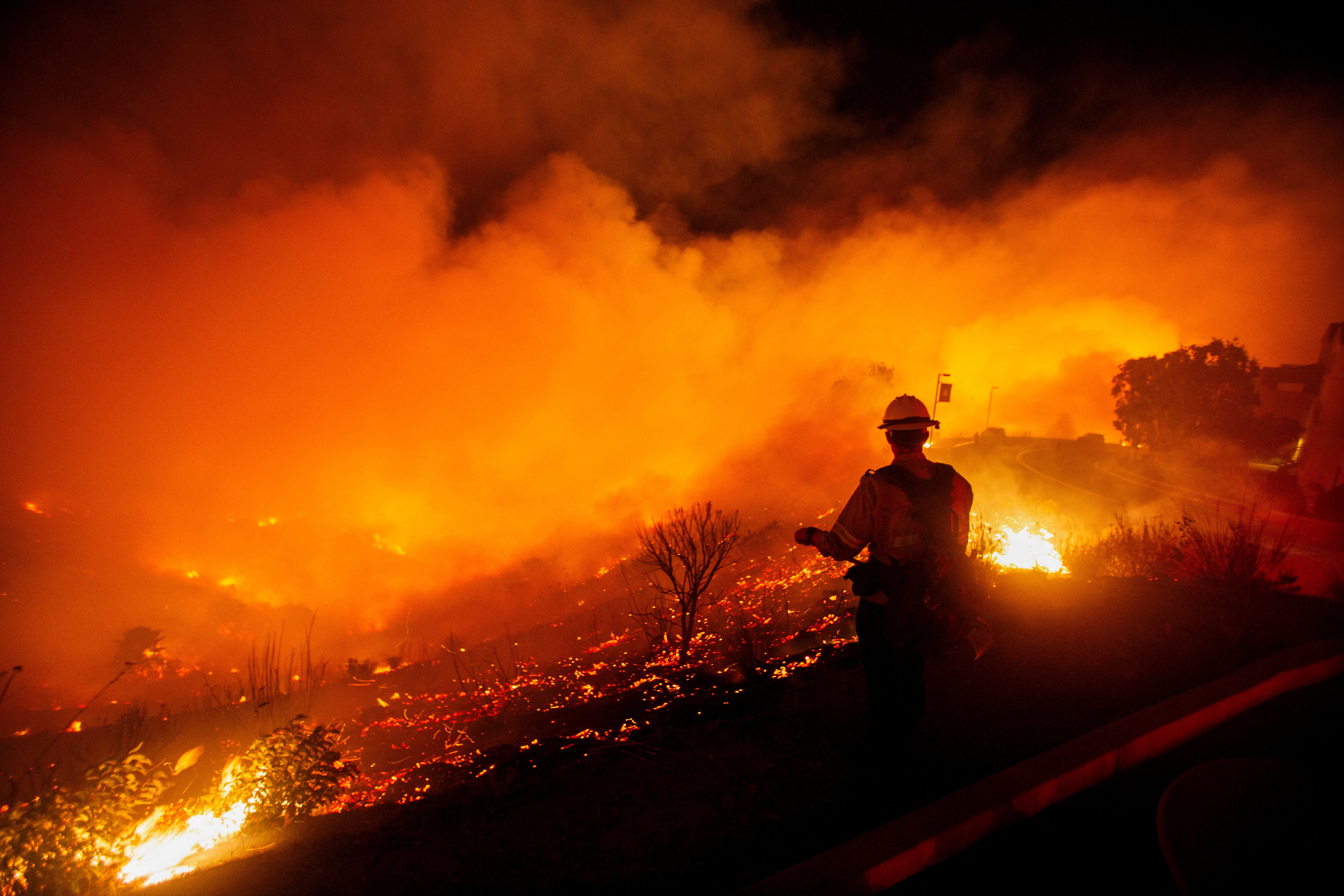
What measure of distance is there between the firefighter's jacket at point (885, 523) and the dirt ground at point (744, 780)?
104cm

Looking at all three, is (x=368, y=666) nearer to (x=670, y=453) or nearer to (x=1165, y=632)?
(x=670, y=453)

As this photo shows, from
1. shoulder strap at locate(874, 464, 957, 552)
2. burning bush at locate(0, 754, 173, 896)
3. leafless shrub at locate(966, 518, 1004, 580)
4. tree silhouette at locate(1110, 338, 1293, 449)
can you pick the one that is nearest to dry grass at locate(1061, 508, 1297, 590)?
leafless shrub at locate(966, 518, 1004, 580)

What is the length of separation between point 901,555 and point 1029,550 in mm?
9184

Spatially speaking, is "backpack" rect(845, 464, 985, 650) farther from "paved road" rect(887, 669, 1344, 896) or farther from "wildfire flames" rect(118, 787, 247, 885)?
"wildfire flames" rect(118, 787, 247, 885)

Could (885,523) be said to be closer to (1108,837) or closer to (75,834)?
(1108,837)

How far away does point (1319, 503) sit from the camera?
12.5 metres

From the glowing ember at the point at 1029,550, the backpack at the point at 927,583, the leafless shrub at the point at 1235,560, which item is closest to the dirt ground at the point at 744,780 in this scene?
the backpack at the point at 927,583

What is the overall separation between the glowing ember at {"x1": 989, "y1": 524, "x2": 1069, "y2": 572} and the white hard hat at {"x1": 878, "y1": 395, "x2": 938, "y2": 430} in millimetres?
5791

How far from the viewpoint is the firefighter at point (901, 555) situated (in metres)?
2.56

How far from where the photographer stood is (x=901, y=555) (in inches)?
102

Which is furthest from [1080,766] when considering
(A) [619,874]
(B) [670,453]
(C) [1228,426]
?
(C) [1228,426]

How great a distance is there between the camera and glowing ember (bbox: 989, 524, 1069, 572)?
8.54 meters

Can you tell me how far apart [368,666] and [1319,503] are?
2425 cm

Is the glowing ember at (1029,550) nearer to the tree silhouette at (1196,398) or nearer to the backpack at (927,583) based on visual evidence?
the backpack at (927,583)
